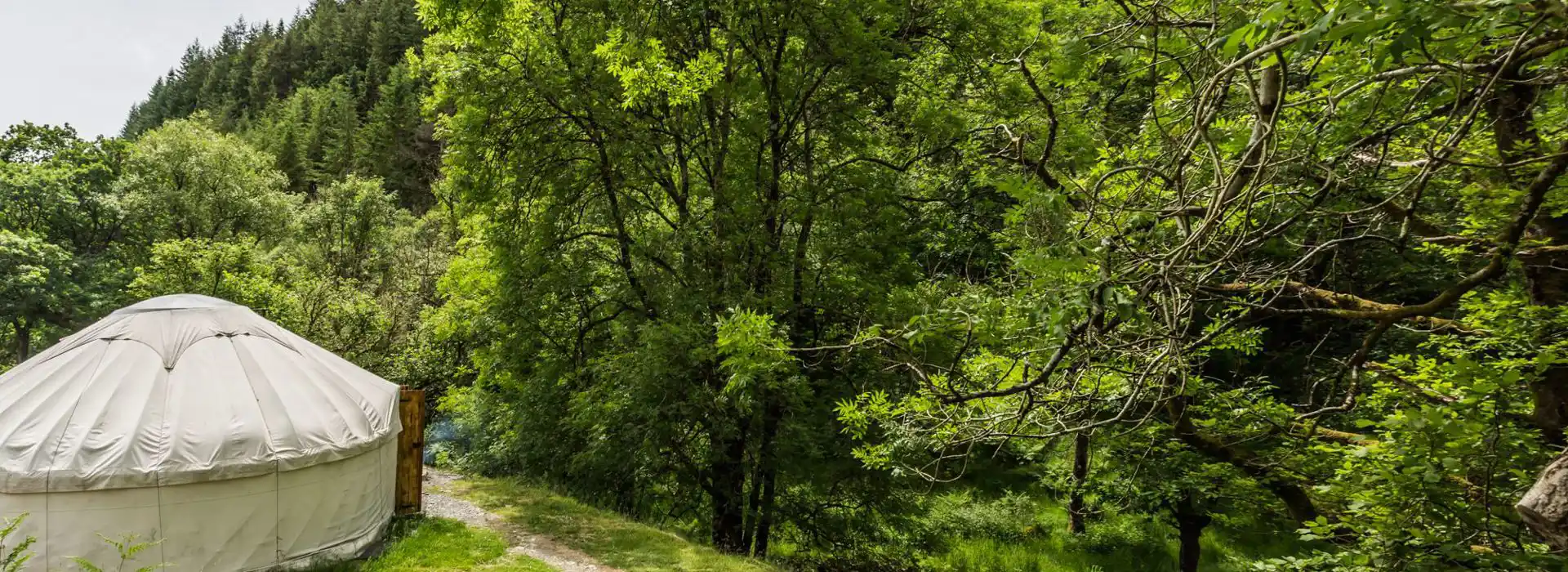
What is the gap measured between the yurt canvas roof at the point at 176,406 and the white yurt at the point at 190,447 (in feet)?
0.04

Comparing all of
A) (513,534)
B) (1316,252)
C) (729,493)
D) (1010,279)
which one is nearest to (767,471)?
(729,493)

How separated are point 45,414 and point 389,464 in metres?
2.77

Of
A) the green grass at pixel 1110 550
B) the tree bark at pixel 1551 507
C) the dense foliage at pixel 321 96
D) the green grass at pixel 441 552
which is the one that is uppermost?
the dense foliage at pixel 321 96

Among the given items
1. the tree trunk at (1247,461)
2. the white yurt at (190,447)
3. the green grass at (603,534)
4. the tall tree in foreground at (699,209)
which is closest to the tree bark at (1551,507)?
the tree trunk at (1247,461)

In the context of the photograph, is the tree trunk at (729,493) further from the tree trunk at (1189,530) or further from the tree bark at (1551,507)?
the tree bark at (1551,507)

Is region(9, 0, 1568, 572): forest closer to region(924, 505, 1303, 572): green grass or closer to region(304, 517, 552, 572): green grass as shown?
region(924, 505, 1303, 572): green grass

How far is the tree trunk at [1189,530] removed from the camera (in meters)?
8.41

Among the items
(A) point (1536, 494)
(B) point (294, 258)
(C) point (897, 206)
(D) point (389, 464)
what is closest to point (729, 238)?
(C) point (897, 206)

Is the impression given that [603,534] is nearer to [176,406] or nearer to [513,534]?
[513,534]

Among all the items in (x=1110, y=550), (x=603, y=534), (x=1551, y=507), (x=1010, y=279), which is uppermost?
(x=1010, y=279)

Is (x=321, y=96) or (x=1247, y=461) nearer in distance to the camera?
(x=1247, y=461)

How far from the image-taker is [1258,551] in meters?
11.0

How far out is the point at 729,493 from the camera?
922cm

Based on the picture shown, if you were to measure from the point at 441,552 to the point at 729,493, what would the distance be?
3.48m
